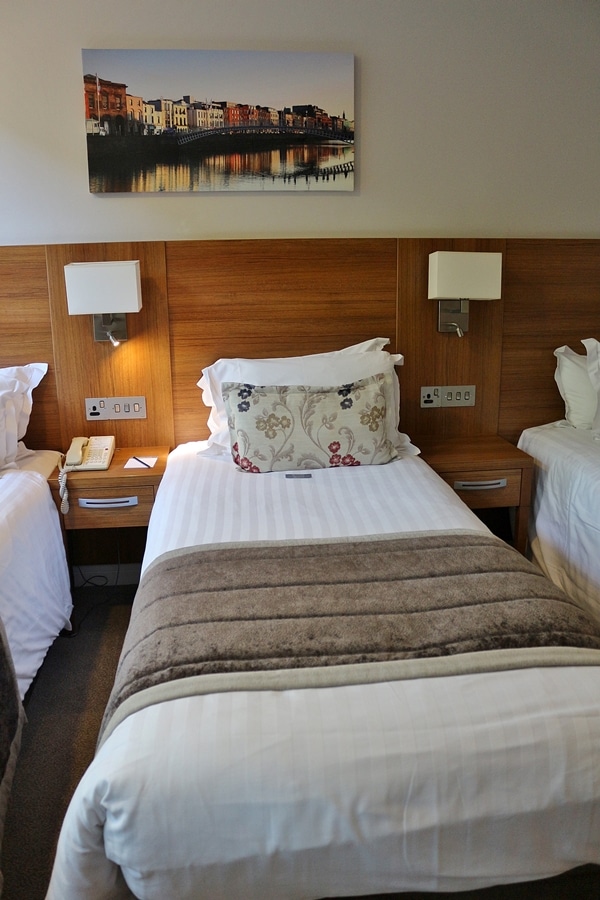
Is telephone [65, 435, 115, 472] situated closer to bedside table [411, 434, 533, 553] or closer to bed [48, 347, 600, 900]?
bed [48, 347, 600, 900]

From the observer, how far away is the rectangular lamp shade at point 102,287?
259 centimetres

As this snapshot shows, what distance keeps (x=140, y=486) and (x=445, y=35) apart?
88.2 inches

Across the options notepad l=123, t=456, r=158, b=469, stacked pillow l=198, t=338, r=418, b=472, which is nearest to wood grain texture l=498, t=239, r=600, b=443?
stacked pillow l=198, t=338, r=418, b=472

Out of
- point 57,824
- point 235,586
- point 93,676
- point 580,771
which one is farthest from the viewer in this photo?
point 93,676

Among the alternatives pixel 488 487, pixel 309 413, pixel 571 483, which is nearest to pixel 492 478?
pixel 488 487

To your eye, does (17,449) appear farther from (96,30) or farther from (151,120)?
(96,30)

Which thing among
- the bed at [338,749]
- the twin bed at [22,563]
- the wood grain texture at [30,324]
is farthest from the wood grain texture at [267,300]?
the bed at [338,749]

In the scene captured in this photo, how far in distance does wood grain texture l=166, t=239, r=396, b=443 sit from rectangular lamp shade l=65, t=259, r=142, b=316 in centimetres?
26

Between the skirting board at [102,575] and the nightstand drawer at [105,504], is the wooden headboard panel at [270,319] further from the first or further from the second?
the skirting board at [102,575]

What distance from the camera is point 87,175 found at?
110 inches

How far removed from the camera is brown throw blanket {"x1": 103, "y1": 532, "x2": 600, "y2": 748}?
134 centimetres

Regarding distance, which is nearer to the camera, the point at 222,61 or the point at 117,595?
the point at 222,61

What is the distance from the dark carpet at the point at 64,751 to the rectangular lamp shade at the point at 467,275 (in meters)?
1.91

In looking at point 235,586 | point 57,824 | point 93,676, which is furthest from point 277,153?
point 57,824
